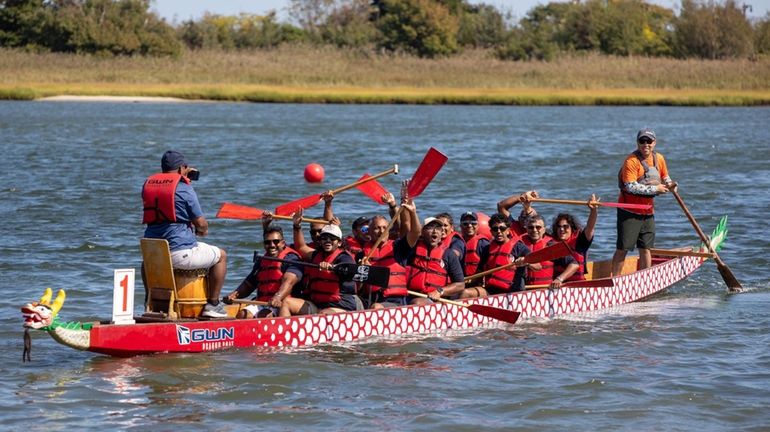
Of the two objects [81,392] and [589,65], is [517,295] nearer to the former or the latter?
[81,392]

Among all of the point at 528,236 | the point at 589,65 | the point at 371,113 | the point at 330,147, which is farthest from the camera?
the point at 589,65

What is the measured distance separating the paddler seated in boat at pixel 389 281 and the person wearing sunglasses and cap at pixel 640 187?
112 inches

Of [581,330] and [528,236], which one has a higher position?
[528,236]

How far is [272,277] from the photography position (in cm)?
1136

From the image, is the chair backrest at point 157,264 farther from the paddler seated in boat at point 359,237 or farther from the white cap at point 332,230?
the paddler seated in boat at point 359,237

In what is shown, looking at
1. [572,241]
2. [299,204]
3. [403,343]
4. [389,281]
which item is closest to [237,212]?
[299,204]

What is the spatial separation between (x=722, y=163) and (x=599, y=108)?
2486 cm

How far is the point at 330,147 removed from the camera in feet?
121

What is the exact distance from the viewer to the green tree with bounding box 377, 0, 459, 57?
6969 centimetres

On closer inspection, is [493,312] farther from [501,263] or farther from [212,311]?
[212,311]

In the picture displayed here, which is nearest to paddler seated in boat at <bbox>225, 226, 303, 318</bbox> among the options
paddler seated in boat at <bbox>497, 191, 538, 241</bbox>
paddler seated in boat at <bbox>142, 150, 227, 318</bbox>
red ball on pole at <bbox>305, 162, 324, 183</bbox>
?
paddler seated in boat at <bbox>142, 150, 227, 318</bbox>

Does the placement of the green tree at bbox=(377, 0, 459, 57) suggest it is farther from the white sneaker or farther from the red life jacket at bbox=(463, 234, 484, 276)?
the white sneaker

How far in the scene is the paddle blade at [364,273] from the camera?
430 inches

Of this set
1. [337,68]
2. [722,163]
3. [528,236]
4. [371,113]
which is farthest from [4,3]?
[528,236]
